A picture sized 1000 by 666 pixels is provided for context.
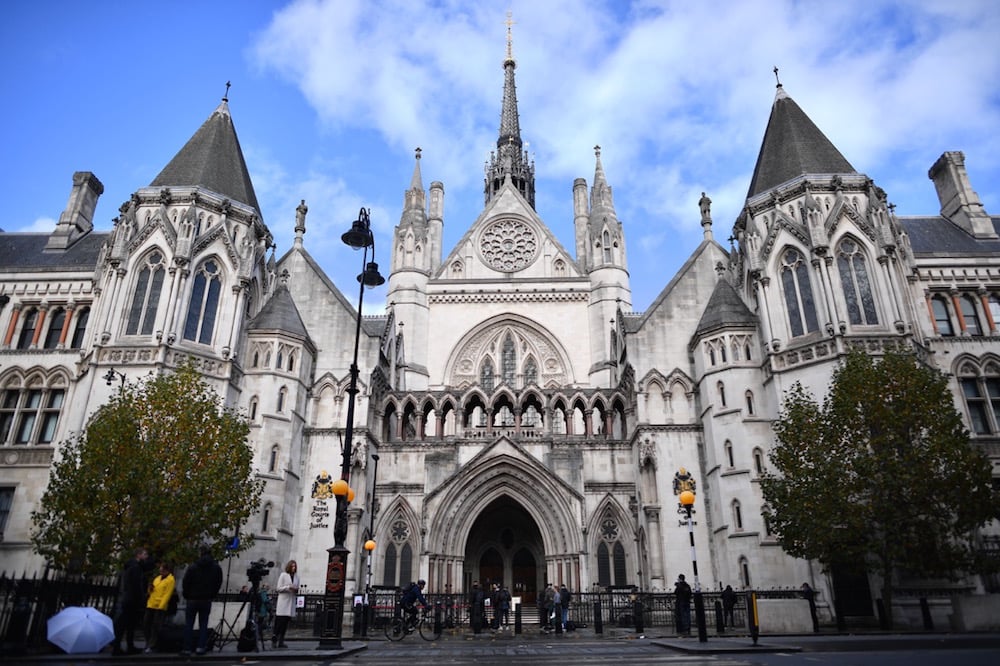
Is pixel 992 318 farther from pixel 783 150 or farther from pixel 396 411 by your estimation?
pixel 396 411

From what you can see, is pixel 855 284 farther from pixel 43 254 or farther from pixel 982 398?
pixel 43 254

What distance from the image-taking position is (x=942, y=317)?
2761 cm

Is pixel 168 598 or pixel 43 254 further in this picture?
pixel 43 254

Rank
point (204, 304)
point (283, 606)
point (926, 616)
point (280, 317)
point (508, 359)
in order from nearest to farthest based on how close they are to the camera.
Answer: point (283, 606), point (926, 616), point (204, 304), point (280, 317), point (508, 359)

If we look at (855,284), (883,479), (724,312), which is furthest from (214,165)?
(883,479)

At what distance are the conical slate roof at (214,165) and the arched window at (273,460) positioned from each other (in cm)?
1071

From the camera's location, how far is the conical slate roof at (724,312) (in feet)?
89.9

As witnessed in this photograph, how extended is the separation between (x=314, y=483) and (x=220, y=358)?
20.9 feet

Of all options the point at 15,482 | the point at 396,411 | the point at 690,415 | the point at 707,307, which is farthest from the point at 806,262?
the point at 15,482

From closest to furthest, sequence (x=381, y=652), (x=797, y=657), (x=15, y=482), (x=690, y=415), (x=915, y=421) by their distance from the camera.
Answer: (x=797, y=657) < (x=381, y=652) < (x=915, y=421) < (x=15, y=482) < (x=690, y=415)

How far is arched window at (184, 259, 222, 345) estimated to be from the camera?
25.9 meters

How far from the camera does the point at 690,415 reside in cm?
2831

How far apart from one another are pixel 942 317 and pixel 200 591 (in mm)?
28947

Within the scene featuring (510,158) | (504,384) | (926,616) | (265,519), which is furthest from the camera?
(510,158)
